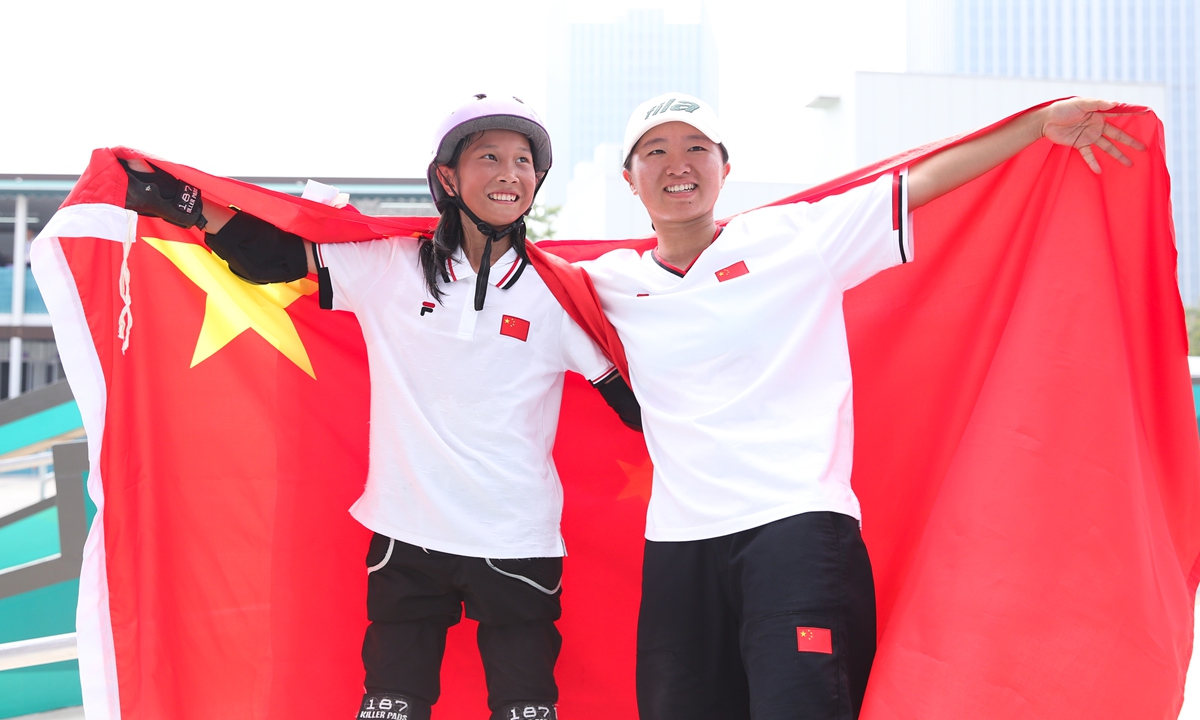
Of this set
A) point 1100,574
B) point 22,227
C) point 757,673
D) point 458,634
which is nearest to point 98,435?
point 458,634

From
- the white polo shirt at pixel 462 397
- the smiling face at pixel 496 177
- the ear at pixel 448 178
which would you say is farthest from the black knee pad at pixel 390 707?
the ear at pixel 448 178

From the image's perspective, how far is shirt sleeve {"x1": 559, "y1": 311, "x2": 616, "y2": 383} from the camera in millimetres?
2479

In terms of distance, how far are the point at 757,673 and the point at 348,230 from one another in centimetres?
165

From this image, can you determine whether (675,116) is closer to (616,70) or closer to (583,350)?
(583,350)

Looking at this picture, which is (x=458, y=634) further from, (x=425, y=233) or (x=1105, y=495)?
(x=1105, y=495)

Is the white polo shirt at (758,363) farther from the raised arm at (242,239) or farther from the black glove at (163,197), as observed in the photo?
the black glove at (163,197)

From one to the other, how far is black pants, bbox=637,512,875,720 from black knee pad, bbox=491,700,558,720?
271mm

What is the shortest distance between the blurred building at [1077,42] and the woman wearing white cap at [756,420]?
86.1 meters

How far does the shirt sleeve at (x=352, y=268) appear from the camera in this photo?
98.9 inches

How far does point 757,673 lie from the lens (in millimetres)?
1905

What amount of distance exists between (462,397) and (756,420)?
0.79 meters

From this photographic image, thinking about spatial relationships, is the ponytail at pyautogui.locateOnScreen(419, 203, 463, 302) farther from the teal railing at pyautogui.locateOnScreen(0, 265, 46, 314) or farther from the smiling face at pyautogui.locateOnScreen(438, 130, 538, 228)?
the teal railing at pyautogui.locateOnScreen(0, 265, 46, 314)

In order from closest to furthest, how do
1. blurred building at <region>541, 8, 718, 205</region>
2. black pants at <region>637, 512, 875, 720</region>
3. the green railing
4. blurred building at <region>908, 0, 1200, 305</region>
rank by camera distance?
black pants at <region>637, 512, 875, 720</region> → the green railing → blurred building at <region>908, 0, 1200, 305</region> → blurred building at <region>541, 8, 718, 205</region>

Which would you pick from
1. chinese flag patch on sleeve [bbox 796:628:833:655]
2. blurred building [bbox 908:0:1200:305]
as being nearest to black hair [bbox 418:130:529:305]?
chinese flag patch on sleeve [bbox 796:628:833:655]
